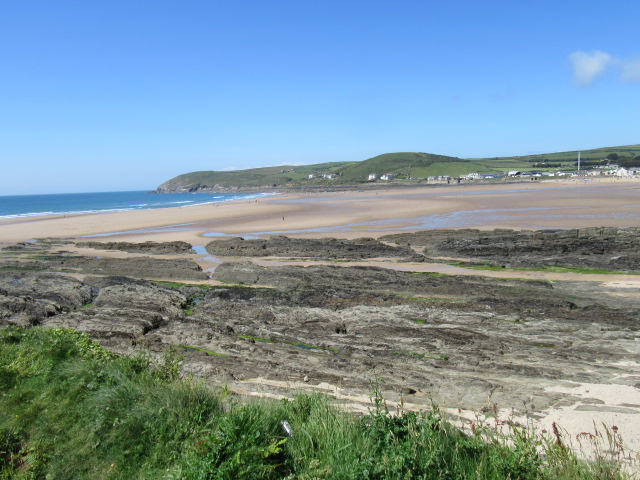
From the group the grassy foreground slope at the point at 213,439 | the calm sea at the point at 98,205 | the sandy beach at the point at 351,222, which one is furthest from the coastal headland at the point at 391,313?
the calm sea at the point at 98,205

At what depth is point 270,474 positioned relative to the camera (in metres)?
4.69

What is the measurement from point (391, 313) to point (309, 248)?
1316 cm

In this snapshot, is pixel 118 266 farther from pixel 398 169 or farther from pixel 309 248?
pixel 398 169

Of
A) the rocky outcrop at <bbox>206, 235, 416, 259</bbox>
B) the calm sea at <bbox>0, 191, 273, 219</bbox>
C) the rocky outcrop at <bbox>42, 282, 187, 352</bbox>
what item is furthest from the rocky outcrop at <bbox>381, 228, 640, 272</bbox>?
the calm sea at <bbox>0, 191, 273, 219</bbox>

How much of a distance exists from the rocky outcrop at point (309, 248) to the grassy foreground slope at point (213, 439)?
18107 millimetres

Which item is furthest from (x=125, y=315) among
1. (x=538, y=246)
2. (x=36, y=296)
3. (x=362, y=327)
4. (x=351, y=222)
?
(x=351, y=222)

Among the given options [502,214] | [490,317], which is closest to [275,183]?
[502,214]

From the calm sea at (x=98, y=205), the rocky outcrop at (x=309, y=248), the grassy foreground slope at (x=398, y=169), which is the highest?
the grassy foreground slope at (x=398, y=169)

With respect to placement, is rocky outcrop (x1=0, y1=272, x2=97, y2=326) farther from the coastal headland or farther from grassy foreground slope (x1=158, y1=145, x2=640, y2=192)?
grassy foreground slope (x1=158, y1=145, x2=640, y2=192)

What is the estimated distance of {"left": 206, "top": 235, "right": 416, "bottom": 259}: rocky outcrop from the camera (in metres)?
24.7

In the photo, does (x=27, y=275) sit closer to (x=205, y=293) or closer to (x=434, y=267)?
(x=205, y=293)

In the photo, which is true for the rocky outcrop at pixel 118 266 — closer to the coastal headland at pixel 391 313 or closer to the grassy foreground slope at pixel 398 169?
the coastal headland at pixel 391 313

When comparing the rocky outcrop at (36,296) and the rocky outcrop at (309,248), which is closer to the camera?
the rocky outcrop at (36,296)

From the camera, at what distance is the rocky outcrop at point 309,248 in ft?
80.9
